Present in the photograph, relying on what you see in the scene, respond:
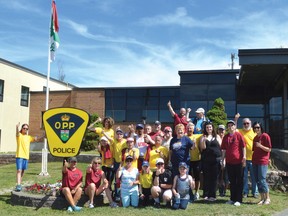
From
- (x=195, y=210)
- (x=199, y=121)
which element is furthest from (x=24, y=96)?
(x=195, y=210)

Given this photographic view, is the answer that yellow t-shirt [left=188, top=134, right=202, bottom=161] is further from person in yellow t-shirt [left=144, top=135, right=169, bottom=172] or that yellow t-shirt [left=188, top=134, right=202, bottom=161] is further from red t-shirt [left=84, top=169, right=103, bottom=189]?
red t-shirt [left=84, top=169, right=103, bottom=189]

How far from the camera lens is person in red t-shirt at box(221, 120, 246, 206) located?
25.8 ft

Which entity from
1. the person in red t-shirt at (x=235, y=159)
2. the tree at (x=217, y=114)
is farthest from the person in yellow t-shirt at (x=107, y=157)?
the tree at (x=217, y=114)

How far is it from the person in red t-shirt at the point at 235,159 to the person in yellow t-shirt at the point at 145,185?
1665mm

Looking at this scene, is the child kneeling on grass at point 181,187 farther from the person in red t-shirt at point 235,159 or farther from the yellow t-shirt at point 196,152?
the person in red t-shirt at point 235,159

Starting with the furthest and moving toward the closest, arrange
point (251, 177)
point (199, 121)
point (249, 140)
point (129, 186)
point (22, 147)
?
point (22, 147), point (199, 121), point (251, 177), point (249, 140), point (129, 186)

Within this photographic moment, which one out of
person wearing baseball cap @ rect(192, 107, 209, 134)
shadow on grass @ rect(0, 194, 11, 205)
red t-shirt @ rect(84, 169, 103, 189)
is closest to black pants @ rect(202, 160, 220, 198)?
person wearing baseball cap @ rect(192, 107, 209, 134)

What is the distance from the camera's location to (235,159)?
7840 mm

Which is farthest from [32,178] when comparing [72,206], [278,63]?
[278,63]

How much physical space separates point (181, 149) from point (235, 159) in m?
1.14

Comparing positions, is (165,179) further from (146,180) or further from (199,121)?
(199,121)

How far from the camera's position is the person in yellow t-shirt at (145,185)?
7.91m

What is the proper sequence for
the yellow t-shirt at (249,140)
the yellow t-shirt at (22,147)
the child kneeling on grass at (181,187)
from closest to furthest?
the child kneeling on grass at (181,187), the yellow t-shirt at (249,140), the yellow t-shirt at (22,147)

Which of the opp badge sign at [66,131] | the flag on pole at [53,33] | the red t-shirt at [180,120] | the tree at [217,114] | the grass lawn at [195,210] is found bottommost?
the grass lawn at [195,210]
